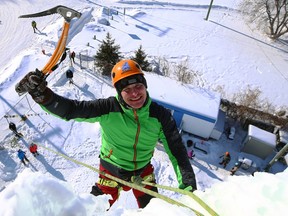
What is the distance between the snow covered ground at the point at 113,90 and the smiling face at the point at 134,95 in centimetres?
128

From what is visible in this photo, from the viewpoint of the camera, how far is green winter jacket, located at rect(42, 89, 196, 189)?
341 centimetres

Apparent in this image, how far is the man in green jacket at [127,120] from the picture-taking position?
314cm

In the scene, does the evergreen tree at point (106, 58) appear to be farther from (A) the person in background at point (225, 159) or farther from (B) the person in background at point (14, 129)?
(A) the person in background at point (225, 159)

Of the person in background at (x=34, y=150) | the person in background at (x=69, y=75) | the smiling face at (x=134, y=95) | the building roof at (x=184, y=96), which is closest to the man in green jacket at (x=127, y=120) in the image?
the smiling face at (x=134, y=95)

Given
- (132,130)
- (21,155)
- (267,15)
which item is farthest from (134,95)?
(267,15)

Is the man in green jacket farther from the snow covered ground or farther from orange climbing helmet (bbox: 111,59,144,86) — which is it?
the snow covered ground

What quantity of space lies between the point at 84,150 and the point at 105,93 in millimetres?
4001

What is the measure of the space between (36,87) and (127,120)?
1.24 m

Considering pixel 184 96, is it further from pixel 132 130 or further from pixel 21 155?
pixel 132 130

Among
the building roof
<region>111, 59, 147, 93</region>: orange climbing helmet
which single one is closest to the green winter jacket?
<region>111, 59, 147, 93</region>: orange climbing helmet

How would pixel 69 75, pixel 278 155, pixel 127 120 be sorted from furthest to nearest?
pixel 69 75 < pixel 278 155 < pixel 127 120

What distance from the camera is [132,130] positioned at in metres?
3.64

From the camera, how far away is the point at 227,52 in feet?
72.1

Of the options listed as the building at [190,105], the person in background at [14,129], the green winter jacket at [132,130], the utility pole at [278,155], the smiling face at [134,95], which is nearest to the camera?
the smiling face at [134,95]
